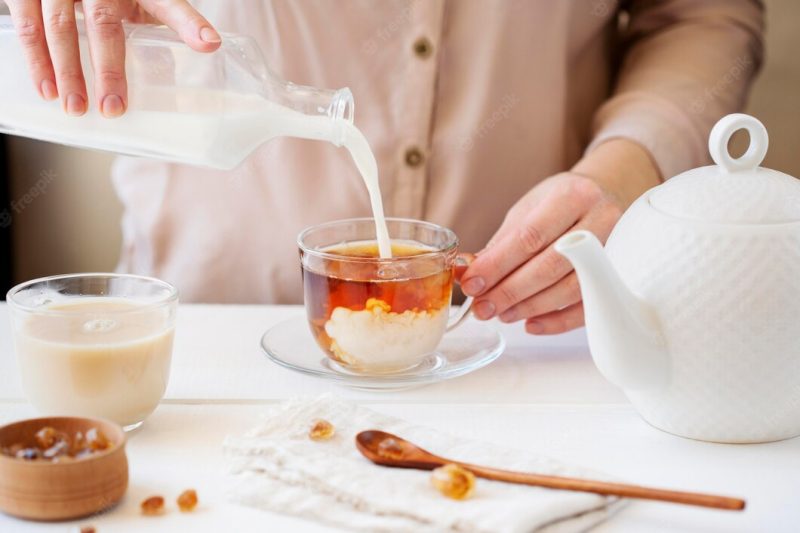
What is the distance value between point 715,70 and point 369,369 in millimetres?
705

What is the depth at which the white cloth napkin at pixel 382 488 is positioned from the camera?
65 centimetres

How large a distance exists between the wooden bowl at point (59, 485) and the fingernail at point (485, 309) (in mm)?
439

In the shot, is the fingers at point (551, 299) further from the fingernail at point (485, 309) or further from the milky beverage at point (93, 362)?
the milky beverage at point (93, 362)

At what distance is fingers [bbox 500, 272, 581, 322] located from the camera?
1.02 metres

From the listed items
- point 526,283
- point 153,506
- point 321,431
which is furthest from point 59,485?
point 526,283

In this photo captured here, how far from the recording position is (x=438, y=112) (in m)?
1.34

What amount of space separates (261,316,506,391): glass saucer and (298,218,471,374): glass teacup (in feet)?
0.06

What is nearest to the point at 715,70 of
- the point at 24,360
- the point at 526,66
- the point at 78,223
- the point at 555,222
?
the point at 526,66

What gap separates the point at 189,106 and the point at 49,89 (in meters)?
0.13

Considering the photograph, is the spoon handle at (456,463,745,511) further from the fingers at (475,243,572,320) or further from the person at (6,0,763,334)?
the person at (6,0,763,334)

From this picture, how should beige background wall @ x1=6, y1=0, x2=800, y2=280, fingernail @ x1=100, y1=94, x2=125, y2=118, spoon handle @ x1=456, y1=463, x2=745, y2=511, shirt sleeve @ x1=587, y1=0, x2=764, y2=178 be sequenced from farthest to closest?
beige background wall @ x1=6, y1=0, x2=800, y2=280
shirt sleeve @ x1=587, y1=0, x2=764, y2=178
fingernail @ x1=100, y1=94, x2=125, y2=118
spoon handle @ x1=456, y1=463, x2=745, y2=511

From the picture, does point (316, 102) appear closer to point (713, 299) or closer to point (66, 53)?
point (66, 53)

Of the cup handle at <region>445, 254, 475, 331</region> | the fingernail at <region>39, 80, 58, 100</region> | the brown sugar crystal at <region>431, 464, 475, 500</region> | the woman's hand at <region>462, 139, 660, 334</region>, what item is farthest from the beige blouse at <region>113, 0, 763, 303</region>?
the brown sugar crystal at <region>431, 464, 475, 500</region>

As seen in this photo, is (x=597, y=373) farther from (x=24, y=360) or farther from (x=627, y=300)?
(x=24, y=360)
